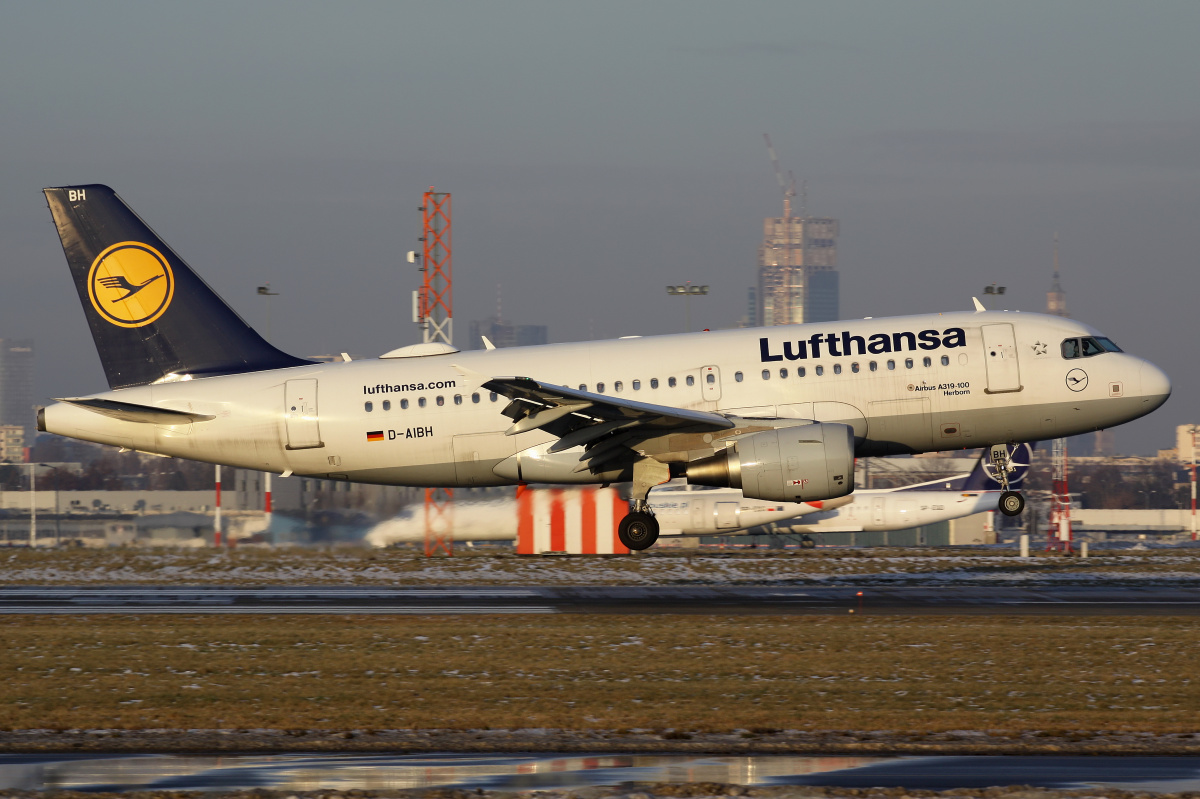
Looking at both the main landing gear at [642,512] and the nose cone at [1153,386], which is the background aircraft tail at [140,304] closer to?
the main landing gear at [642,512]

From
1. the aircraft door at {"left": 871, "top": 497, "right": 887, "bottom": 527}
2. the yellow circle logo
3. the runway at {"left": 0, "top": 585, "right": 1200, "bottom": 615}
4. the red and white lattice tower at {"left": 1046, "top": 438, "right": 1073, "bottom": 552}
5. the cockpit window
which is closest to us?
the runway at {"left": 0, "top": 585, "right": 1200, "bottom": 615}

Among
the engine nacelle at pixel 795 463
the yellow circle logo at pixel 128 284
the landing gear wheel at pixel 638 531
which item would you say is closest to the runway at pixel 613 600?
the landing gear wheel at pixel 638 531

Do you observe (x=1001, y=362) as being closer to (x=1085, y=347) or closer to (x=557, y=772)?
(x=1085, y=347)

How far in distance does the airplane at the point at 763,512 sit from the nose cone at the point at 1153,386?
17.7m

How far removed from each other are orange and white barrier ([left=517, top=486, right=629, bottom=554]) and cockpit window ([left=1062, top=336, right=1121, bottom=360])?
20035 millimetres

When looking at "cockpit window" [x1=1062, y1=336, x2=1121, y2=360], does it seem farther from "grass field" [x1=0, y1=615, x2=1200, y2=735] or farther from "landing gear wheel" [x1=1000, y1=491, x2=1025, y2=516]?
"grass field" [x1=0, y1=615, x2=1200, y2=735]

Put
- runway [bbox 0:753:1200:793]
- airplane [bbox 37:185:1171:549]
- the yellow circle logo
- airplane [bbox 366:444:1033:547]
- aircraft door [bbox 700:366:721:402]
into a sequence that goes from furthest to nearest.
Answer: airplane [bbox 366:444:1033:547]
the yellow circle logo
aircraft door [bbox 700:366:721:402]
airplane [bbox 37:185:1171:549]
runway [bbox 0:753:1200:793]

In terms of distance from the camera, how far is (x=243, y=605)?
86.7 feet

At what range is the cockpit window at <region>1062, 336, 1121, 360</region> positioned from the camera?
2842 cm

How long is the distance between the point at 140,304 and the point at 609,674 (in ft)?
61.9

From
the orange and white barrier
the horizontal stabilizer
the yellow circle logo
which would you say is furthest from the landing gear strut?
the orange and white barrier

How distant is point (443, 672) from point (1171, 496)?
118925 mm

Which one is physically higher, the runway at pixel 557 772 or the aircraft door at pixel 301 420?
the aircraft door at pixel 301 420

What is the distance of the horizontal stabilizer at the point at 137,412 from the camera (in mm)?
28969
